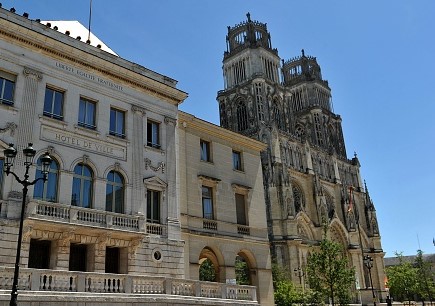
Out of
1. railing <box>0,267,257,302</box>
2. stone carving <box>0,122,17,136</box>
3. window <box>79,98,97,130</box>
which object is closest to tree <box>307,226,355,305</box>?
railing <box>0,267,257,302</box>

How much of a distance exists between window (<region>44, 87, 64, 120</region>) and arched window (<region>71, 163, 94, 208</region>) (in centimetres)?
283

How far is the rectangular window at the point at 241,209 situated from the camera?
30109 mm

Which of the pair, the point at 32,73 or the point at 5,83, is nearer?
the point at 5,83

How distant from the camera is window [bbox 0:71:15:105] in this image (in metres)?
20.2

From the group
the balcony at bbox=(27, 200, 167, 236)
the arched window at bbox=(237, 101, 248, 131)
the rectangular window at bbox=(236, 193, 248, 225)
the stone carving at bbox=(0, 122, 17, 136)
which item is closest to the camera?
the balcony at bbox=(27, 200, 167, 236)

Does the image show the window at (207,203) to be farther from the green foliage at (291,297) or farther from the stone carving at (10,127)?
the green foliage at (291,297)

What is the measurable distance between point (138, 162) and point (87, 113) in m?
3.83

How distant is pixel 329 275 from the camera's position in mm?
→ 33500

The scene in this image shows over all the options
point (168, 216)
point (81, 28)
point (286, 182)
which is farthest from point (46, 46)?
point (286, 182)

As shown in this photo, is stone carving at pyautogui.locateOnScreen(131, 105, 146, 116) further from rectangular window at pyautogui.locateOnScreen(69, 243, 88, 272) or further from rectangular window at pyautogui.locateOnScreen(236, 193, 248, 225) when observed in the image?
rectangular window at pyautogui.locateOnScreen(236, 193, 248, 225)

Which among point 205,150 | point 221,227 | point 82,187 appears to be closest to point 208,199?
point 221,227

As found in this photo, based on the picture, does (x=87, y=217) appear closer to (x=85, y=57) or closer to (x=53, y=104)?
(x=53, y=104)

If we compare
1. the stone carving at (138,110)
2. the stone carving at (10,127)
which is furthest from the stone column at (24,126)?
the stone carving at (138,110)

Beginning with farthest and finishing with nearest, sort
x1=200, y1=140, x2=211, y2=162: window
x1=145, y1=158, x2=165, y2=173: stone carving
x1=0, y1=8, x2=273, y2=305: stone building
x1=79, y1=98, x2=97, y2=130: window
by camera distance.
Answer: x1=200, y1=140, x2=211, y2=162: window → x1=145, y1=158, x2=165, y2=173: stone carving → x1=79, y1=98, x2=97, y2=130: window → x1=0, y1=8, x2=273, y2=305: stone building
